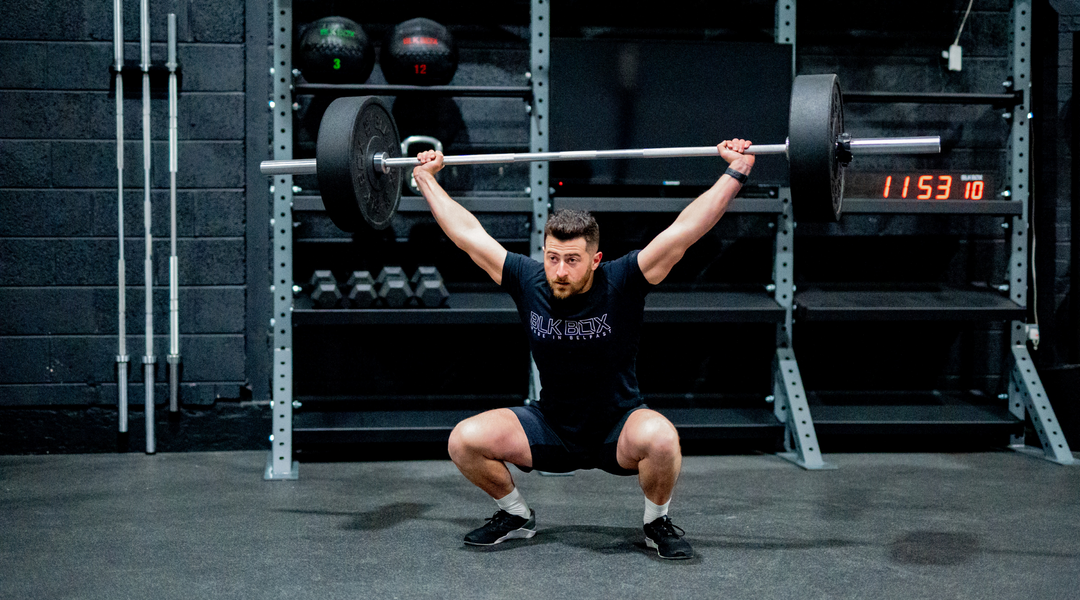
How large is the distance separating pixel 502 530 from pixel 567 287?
73 cm

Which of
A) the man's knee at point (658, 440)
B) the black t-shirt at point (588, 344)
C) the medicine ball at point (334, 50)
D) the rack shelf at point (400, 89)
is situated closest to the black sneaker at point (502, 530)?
the black t-shirt at point (588, 344)

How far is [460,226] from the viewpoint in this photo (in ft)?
9.61

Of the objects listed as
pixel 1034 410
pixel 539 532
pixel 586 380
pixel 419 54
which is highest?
Answer: pixel 419 54

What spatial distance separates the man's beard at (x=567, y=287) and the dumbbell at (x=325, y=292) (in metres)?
1.35

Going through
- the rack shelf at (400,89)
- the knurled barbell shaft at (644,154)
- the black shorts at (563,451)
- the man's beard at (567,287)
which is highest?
the rack shelf at (400,89)

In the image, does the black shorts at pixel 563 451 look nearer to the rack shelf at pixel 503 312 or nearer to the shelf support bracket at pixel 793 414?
the rack shelf at pixel 503 312

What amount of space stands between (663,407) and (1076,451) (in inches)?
69.0

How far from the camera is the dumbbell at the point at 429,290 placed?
3.81 metres

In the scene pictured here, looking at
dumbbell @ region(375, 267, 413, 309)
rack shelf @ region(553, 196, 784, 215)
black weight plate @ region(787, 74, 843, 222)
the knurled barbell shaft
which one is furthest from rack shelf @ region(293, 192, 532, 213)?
black weight plate @ region(787, 74, 843, 222)

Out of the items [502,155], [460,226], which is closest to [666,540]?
[460,226]

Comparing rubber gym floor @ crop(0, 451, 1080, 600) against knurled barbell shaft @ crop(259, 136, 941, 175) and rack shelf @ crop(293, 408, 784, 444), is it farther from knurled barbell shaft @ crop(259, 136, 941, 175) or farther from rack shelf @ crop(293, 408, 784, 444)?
knurled barbell shaft @ crop(259, 136, 941, 175)

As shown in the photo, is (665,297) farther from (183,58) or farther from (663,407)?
(183,58)

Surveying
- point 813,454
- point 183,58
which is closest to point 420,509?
point 813,454

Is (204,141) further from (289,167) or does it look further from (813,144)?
(813,144)
